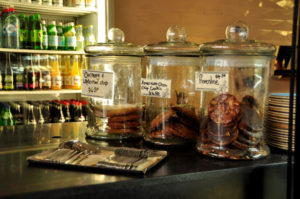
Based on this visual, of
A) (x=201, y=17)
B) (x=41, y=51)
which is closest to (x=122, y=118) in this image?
(x=41, y=51)

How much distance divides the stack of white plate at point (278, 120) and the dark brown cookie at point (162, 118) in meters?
0.25

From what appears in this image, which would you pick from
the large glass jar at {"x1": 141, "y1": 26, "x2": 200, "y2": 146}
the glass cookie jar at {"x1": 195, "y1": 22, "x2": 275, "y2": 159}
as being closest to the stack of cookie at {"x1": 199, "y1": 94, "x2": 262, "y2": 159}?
the glass cookie jar at {"x1": 195, "y1": 22, "x2": 275, "y2": 159}

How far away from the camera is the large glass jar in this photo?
836 millimetres

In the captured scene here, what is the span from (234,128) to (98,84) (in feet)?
1.33

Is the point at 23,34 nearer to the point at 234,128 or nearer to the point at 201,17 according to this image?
the point at 201,17

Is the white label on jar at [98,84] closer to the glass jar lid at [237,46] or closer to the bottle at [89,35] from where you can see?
the glass jar lid at [237,46]

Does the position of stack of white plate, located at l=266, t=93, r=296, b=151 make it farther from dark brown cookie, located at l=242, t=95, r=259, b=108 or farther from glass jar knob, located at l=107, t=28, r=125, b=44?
glass jar knob, located at l=107, t=28, r=125, b=44

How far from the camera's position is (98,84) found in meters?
0.91

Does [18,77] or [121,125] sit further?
[18,77]

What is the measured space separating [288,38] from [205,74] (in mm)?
3159

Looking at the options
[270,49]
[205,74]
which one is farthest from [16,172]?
[270,49]

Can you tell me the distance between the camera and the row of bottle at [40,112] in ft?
8.33

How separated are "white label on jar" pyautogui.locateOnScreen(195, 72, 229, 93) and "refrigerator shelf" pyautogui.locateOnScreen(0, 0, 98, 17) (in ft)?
6.71

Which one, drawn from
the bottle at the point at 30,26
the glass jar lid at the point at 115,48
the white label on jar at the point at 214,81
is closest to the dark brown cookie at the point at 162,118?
the white label on jar at the point at 214,81
